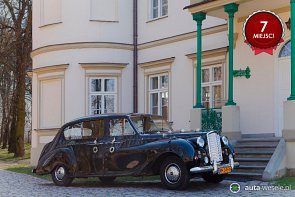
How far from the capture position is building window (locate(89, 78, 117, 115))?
21953mm

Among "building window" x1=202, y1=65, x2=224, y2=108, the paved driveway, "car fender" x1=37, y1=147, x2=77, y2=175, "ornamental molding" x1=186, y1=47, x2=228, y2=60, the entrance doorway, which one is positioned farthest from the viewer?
"building window" x1=202, y1=65, x2=224, y2=108

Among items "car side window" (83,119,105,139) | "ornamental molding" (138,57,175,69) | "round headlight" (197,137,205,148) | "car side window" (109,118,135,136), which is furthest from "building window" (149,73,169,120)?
"round headlight" (197,137,205,148)

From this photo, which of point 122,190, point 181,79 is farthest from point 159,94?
point 122,190

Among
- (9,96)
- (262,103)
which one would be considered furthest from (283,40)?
(9,96)

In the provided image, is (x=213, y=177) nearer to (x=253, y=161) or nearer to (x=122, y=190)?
(x=253, y=161)

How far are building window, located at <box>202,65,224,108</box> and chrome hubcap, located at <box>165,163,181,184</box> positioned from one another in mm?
6631

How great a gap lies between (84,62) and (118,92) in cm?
185

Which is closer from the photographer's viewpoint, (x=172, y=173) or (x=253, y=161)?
(x=172, y=173)

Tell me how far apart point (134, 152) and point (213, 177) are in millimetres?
2027

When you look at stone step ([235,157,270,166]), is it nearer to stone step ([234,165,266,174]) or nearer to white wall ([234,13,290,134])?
stone step ([234,165,266,174])

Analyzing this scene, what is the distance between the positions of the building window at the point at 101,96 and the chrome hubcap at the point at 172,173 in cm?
1001

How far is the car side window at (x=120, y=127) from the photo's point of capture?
43.9ft

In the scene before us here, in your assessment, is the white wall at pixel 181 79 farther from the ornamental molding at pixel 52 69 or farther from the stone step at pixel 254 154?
the stone step at pixel 254 154

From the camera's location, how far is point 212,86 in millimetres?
18875
